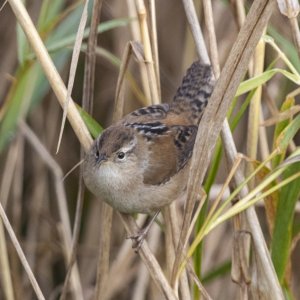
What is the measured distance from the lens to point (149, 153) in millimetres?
2541

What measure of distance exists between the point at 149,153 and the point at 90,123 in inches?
15.2

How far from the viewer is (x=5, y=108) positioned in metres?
2.82

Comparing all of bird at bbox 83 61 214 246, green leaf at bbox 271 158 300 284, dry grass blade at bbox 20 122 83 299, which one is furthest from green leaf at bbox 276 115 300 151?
dry grass blade at bbox 20 122 83 299

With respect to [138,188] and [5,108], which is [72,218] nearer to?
[5,108]

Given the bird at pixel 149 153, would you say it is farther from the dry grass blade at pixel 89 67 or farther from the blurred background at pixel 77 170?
the blurred background at pixel 77 170

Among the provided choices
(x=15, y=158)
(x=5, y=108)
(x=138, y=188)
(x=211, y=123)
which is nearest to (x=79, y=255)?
(x=15, y=158)

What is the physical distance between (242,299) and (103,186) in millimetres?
586

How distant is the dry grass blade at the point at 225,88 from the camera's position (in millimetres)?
1735

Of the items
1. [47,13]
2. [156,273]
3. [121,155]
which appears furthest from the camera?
[47,13]

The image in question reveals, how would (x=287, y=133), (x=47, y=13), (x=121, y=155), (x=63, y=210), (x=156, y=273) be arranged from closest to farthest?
(x=156, y=273), (x=287, y=133), (x=121, y=155), (x=47, y=13), (x=63, y=210)

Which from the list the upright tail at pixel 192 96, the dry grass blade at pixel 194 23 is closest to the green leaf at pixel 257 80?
the dry grass blade at pixel 194 23

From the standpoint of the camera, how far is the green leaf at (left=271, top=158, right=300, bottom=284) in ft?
7.03

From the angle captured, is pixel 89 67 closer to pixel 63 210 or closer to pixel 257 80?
pixel 257 80

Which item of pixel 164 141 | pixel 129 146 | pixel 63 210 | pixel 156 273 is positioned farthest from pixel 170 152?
pixel 63 210
